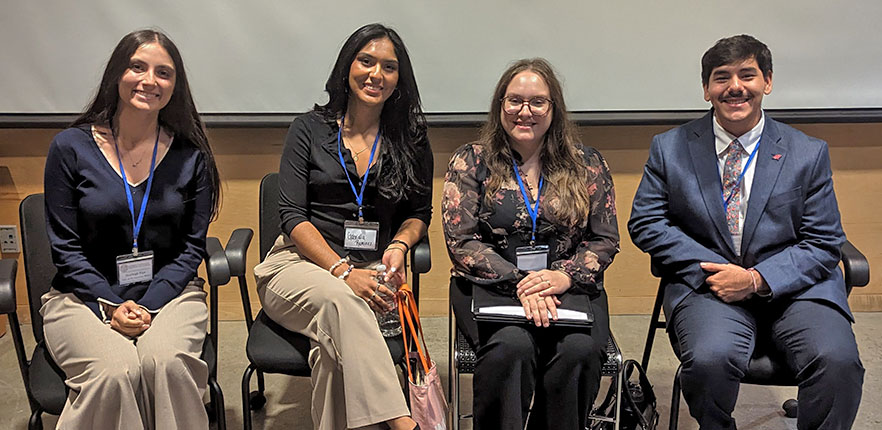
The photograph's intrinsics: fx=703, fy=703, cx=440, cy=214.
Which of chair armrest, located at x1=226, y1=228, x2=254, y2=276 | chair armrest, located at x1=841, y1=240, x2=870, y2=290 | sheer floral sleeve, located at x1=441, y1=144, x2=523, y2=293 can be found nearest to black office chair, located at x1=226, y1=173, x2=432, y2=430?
chair armrest, located at x1=226, y1=228, x2=254, y2=276

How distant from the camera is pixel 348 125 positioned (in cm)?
236

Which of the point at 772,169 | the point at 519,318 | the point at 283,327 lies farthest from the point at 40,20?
the point at 772,169

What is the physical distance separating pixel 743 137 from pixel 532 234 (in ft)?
2.42

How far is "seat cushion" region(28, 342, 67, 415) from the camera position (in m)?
1.81

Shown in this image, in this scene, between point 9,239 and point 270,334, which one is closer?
point 270,334

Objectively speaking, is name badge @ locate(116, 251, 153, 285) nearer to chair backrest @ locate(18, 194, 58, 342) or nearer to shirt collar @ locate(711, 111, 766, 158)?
chair backrest @ locate(18, 194, 58, 342)

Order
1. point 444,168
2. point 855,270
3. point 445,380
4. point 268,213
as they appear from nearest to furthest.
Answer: point 855,270 → point 268,213 → point 445,380 → point 444,168

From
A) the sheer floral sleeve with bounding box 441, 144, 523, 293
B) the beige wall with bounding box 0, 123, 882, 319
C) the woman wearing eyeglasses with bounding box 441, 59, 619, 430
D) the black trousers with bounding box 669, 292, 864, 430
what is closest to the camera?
the black trousers with bounding box 669, 292, 864, 430

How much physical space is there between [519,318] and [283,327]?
0.71 meters

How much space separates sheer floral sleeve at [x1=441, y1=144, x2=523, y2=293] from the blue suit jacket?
0.51m

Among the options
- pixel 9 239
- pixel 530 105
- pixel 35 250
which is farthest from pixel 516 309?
pixel 9 239

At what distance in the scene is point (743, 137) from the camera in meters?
2.22

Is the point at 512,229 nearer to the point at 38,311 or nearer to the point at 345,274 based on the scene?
the point at 345,274

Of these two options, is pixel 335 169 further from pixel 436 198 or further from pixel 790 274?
pixel 790 274
